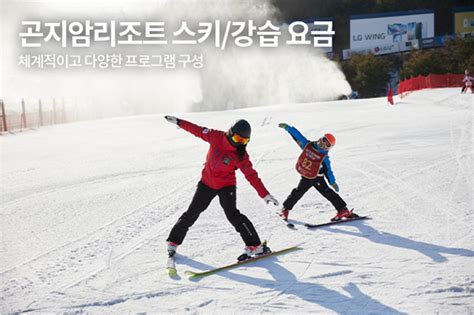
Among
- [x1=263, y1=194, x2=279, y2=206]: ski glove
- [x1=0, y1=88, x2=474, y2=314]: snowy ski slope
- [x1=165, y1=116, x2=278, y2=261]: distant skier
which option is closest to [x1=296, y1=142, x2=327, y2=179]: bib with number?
[x1=0, y1=88, x2=474, y2=314]: snowy ski slope

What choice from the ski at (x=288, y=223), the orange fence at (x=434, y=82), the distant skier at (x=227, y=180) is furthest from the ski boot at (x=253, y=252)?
the orange fence at (x=434, y=82)

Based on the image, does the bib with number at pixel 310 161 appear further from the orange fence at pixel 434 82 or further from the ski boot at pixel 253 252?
the orange fence at pixel 434 82

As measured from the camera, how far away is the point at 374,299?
4469 millimetres

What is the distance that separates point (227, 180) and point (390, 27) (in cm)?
5278

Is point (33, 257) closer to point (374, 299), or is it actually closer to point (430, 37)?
point (374, 299)

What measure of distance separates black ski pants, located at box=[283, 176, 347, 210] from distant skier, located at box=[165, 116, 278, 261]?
150cm

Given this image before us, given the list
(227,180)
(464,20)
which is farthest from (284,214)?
(464,20)

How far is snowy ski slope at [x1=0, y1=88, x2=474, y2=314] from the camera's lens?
180 inches

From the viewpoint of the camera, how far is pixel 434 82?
95.5 feet

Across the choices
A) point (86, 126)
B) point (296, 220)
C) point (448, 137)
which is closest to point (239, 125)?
point (296, 220)

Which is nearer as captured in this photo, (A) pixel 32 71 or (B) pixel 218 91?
(A) pixel 32 71

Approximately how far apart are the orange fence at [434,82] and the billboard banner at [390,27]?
24.2 m

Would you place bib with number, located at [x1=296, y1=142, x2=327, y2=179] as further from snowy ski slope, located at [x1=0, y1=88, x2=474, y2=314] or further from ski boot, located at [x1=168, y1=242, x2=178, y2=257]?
ski boot, located at [x1=168, y1=242, x2=178, y2=257]

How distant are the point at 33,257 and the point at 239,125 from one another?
8.92 ft
